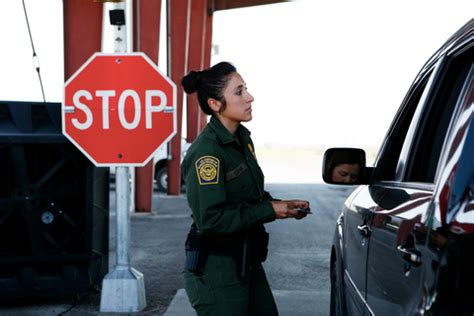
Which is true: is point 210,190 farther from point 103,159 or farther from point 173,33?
point 173,33

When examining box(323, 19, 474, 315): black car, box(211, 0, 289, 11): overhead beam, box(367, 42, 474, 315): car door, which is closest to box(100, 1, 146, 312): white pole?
box(323, 19, 474, 315): black car

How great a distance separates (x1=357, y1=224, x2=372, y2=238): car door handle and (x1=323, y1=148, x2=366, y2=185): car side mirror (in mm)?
376

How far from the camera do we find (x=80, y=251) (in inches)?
295

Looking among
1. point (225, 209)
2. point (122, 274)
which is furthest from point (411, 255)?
point (122, 274)

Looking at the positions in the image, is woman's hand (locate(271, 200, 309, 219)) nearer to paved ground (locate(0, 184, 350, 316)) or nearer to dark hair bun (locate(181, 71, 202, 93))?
dark hair bun (locate(181, 71, 202, 93))

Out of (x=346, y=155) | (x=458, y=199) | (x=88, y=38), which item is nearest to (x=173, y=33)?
(x=88, y=38)

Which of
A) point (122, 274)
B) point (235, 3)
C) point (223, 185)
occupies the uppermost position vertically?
point (235, 3)

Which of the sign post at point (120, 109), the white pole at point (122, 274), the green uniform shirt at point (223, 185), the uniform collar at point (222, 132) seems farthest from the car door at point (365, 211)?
the white pole at point (122, 274)

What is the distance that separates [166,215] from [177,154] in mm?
4042

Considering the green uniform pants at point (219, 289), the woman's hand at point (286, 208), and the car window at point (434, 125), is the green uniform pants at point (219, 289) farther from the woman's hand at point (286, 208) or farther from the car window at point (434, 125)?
the car window at point (434, 125)

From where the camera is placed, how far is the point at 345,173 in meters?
3.91

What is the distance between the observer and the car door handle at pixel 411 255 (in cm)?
222

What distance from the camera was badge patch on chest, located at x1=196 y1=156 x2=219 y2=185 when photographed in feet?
11.9

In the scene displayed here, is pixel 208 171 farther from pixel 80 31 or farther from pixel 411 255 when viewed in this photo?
pixel 80 31
